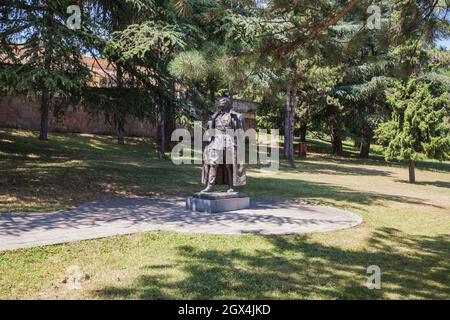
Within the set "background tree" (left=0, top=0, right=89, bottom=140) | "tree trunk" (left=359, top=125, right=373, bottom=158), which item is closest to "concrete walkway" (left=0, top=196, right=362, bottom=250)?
"background tree" (left=0, top=0, right=89, bottom=140)

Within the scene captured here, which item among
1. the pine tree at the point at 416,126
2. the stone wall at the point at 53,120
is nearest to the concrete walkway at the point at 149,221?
the pine tree at the point at 416,126

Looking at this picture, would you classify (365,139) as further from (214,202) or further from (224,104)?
(214,202)

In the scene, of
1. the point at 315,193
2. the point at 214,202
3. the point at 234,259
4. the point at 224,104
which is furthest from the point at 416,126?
the point at 234,259

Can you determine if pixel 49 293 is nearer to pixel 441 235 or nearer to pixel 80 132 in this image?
pixel 441 235

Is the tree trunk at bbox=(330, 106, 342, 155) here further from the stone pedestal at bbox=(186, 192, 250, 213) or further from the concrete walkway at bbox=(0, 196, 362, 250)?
the stone pedestal at bbox=(186, 192, 250, 213)

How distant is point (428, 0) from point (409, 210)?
5.35m

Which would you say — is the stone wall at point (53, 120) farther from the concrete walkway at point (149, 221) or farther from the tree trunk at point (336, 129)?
the concrete walkway at point (149, 221)

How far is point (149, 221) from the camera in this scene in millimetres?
7477

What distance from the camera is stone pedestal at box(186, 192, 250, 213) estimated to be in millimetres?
8523

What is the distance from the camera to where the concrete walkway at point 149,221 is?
20.6ft

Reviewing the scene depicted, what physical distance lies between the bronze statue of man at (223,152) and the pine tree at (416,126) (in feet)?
32.9
